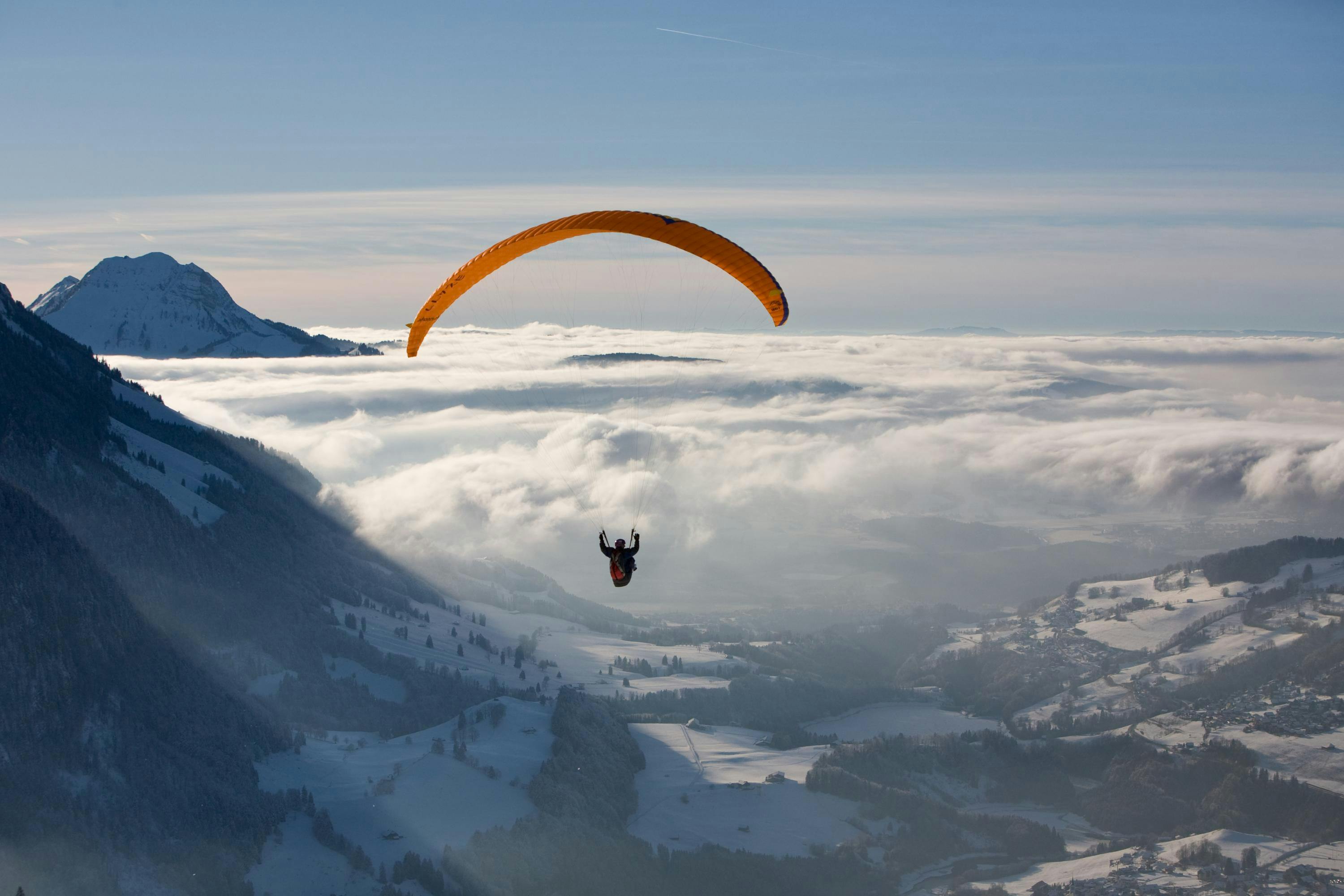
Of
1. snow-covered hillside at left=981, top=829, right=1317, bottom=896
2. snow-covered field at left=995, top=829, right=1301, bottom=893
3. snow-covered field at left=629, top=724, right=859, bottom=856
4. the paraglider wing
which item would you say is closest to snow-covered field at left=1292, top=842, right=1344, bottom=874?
snow-covered hillside at left=981, top=829, right=1317, bottom=896

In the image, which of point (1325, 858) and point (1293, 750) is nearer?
point (1325, 858)

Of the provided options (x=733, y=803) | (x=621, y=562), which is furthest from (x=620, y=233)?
(x=733, y=803)

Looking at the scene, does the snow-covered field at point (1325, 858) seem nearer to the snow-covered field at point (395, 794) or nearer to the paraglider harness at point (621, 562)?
the snow-covered field at point (395, 794)

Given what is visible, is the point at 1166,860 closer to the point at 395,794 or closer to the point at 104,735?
the point at 395,794

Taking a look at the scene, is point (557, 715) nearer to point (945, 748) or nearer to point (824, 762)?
point (824, 762)

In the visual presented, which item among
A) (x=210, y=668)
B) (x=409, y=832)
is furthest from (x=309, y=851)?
A: (x=210, y=668)

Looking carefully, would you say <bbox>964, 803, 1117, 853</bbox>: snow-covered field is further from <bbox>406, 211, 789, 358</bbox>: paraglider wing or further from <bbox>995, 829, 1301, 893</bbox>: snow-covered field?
<bbox>406, 211, 789, 358</bbox>: paraglider wing

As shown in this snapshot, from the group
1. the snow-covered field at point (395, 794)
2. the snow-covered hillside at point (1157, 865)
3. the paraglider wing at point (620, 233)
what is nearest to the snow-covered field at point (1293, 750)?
the snow-covered hillside at point (1157, 865)
